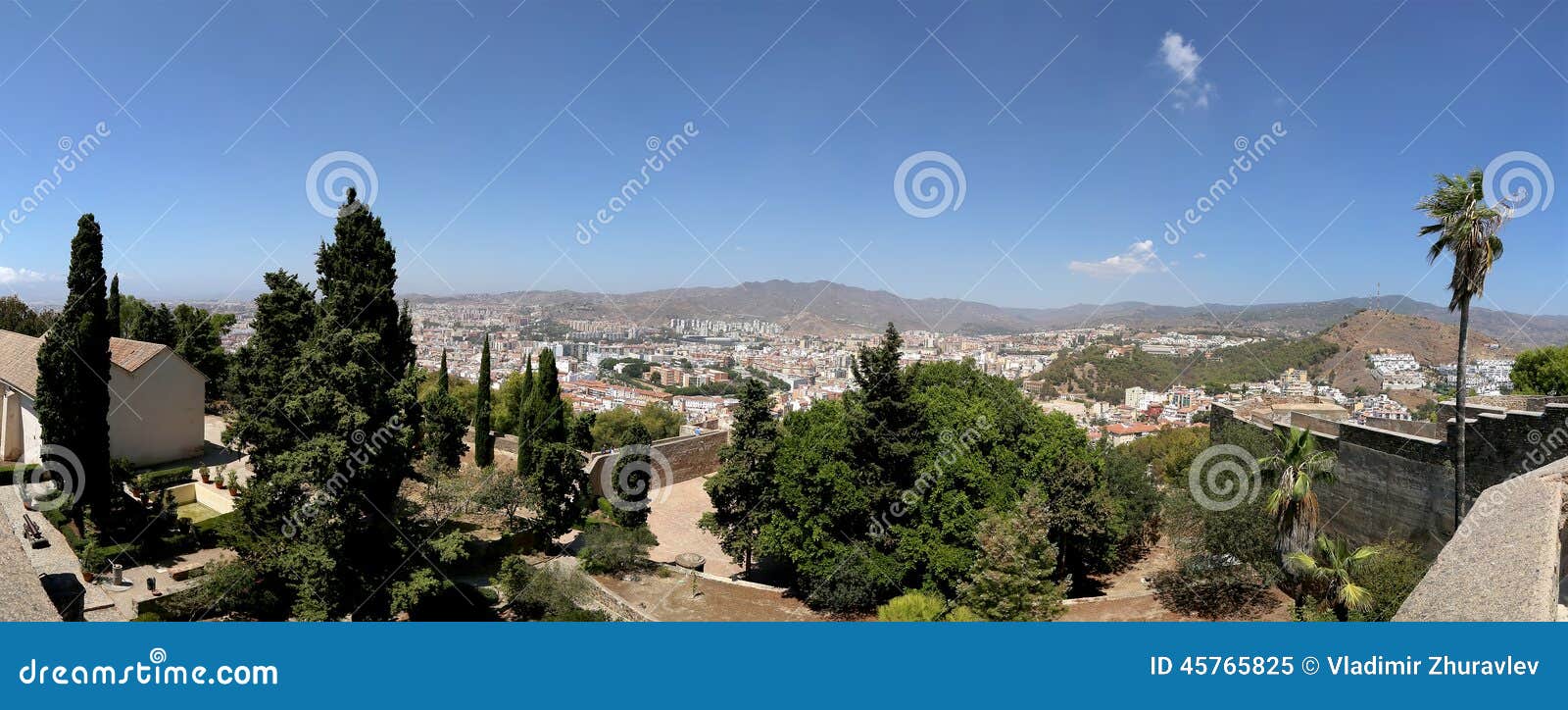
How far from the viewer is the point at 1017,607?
10.0 meters

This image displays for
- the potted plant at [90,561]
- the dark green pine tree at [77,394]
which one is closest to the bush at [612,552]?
the potted plant at [90,561]

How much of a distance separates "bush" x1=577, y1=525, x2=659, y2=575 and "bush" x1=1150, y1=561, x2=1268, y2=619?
1033cm

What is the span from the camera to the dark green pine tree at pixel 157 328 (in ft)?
88.9

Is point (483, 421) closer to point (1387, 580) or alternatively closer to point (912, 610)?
point (912, 610)

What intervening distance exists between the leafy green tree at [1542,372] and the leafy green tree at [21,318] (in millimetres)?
51277

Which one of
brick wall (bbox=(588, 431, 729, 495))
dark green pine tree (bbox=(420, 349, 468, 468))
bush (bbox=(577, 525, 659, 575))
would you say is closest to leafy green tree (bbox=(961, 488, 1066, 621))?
bush (bbox=(577, 525, 659, 575))

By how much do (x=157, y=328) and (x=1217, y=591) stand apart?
1356 inches

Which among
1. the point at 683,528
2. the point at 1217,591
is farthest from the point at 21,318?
the point at 1217,591

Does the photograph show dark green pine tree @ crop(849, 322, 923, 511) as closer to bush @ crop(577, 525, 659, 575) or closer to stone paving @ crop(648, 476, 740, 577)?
stone paving @ crop(648, 476, 740, 577)

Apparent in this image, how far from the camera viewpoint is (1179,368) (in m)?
43.2

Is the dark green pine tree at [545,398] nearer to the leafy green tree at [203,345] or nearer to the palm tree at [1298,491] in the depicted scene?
the leafy green tree at [203,345]

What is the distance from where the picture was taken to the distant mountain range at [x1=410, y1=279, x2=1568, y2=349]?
5556 cm

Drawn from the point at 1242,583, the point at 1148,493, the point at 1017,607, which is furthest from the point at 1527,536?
the point at 1148,493

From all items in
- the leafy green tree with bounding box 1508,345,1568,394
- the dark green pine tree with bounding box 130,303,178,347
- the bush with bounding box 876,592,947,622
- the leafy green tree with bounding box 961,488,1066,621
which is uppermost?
the leafy green tree with bounding box 1508,345,1568,394
